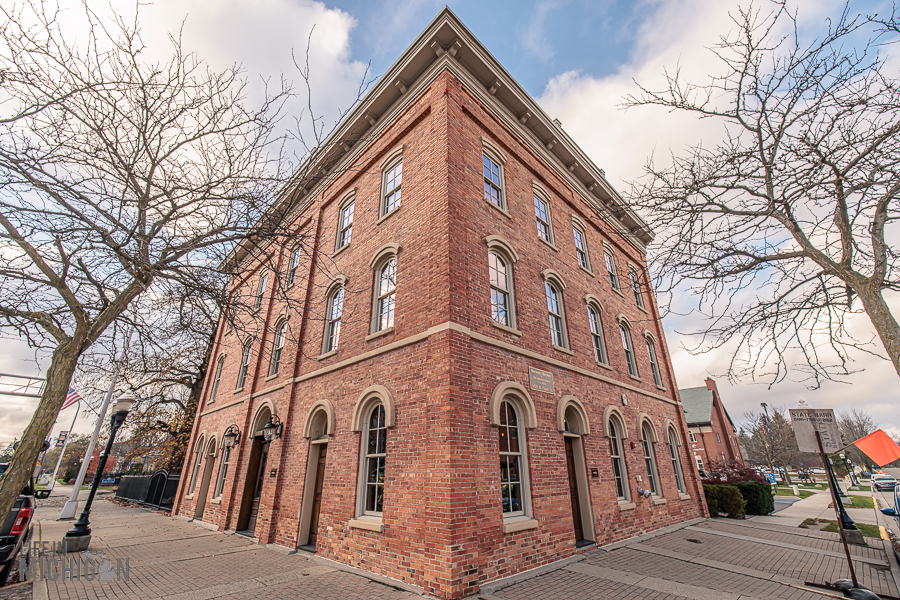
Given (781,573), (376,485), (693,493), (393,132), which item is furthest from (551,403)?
(693,493)

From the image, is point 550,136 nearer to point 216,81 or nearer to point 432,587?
point 216,81

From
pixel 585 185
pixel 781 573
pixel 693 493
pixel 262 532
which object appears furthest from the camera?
pixel 585 185

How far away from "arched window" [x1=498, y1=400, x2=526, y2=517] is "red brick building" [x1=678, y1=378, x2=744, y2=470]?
3971 centimetres

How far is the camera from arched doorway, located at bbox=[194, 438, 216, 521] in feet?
45.6

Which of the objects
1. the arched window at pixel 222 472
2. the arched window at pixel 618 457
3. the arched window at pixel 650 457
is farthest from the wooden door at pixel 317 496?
the arched window at pixel 650 457

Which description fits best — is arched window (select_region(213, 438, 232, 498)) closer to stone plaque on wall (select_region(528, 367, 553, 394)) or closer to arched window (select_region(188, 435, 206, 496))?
arched window (select_region(188, 435, 206, 496))

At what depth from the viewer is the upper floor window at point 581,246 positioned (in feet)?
45.1

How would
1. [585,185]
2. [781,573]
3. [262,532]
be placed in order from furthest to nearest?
1. [585,185]
2. [262,532]
3. [781,573]

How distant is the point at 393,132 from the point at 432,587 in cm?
1093

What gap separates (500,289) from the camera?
917 centimetres

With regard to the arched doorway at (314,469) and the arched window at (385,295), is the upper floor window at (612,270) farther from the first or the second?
the arched doorway at (314,469)

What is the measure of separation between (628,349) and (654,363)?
2370 millimetres

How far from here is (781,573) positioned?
7172mm

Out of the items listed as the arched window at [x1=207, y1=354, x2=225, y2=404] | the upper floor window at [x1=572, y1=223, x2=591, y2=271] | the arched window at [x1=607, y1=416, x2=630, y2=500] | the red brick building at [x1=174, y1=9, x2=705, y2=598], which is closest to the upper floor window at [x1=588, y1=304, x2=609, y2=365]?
the red brick building at [x1=174, y1=9, x2=705, y2=598]
